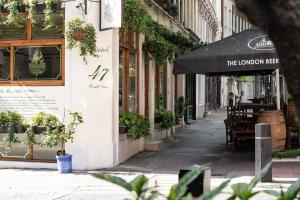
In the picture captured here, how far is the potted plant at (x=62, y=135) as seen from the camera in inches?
434

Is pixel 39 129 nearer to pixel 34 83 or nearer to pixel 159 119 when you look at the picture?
pixel 34 83

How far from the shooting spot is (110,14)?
1112 cm

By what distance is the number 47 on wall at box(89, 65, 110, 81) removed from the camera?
453 inches

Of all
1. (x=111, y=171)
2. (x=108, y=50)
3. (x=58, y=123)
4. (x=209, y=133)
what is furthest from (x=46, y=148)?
(x=209, y=133)

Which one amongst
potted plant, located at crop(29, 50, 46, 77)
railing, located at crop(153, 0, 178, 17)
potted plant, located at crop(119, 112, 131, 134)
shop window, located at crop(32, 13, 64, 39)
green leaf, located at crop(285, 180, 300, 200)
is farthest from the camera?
railing, located at crop(153, 0, 178, 17)

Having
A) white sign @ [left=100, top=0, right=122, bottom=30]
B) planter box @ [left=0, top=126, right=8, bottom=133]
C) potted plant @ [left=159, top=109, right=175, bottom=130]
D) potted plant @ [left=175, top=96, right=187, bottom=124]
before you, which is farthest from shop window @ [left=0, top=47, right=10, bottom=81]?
potted plant @ [left=175, top=96, right=187, bottom=124]

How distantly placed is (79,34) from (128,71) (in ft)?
8.68

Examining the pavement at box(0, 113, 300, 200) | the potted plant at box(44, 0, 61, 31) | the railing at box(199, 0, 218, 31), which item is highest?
the railing at box(199, 0, 218, 31)

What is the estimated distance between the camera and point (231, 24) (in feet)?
172

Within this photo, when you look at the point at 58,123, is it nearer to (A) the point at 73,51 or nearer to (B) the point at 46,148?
(B) the point at 46,148

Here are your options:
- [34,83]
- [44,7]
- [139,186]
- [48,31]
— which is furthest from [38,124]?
[139,186]

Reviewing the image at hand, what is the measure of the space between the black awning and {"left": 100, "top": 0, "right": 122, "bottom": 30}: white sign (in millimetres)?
1881

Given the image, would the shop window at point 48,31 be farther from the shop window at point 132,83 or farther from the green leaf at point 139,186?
the green leaf at point 139,186

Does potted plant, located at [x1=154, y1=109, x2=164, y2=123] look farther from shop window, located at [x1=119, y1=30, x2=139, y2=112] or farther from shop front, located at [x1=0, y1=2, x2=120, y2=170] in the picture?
shop front, located at [x1=0, y1=2, x2=120, y2=170]
